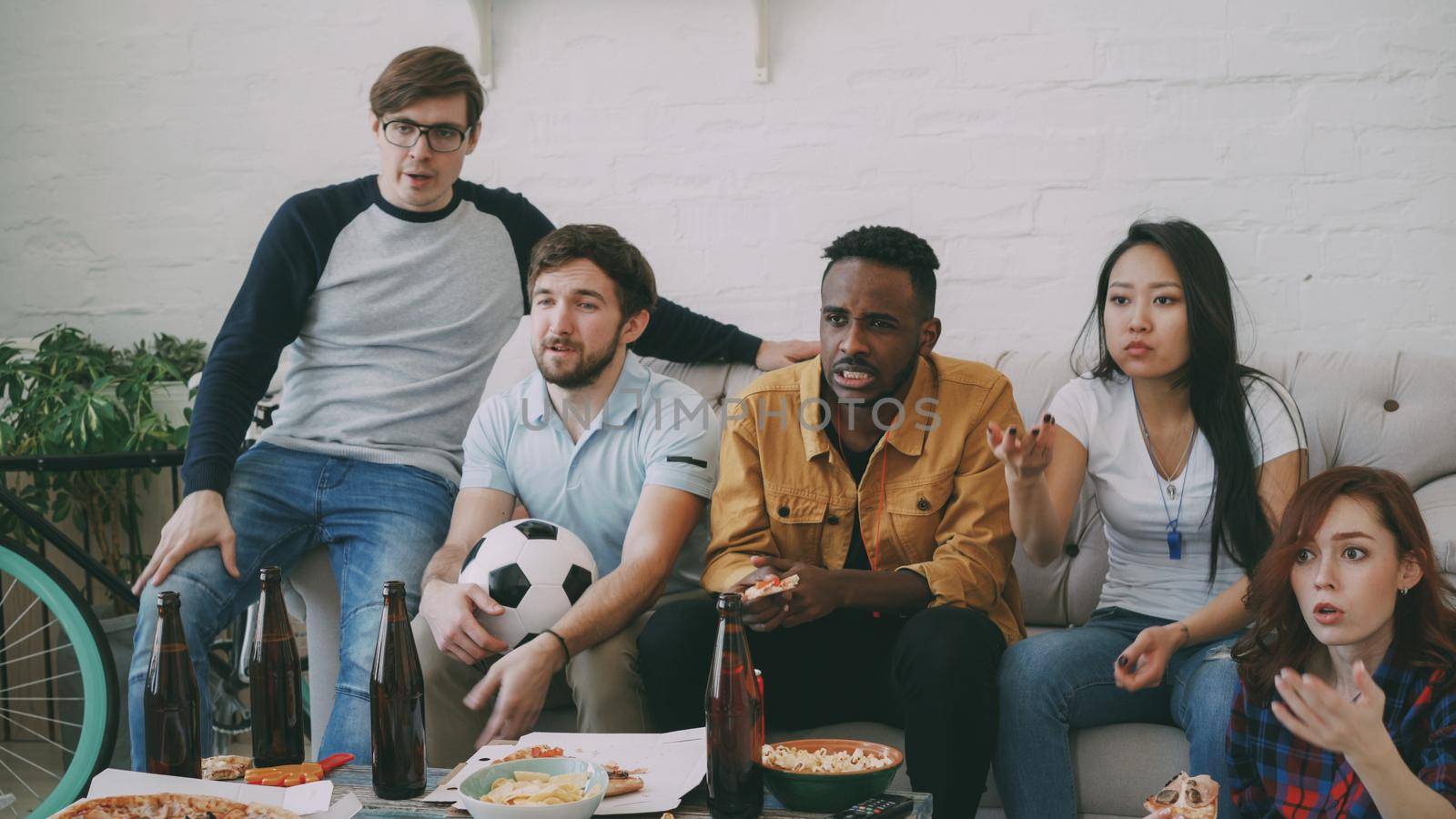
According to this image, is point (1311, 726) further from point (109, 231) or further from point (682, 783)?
point (109, 231)

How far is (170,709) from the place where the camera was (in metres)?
1.44

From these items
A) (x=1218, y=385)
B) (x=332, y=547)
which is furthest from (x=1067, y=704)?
(x=332, y=547)

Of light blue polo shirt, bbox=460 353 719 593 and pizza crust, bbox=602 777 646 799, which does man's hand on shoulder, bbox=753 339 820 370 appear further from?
pizza crust, bbox=602 777 646 799

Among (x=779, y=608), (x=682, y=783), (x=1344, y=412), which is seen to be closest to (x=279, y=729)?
(x=682, y=783)

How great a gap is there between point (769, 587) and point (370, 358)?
1076mm

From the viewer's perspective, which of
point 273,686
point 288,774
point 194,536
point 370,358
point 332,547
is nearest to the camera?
point 288,774

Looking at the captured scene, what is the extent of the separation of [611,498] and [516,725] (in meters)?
0.47

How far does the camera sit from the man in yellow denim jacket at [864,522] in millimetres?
1836

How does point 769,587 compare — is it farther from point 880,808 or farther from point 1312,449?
point 1312,449

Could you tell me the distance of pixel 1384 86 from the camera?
277cm

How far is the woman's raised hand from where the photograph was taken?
1.72 metres

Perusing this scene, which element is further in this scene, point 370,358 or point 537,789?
point 370,358

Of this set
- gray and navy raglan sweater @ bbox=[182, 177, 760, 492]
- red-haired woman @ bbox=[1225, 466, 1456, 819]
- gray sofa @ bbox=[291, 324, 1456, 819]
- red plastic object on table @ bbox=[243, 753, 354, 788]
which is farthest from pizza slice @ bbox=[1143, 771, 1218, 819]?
gray and navy raglan sweater @ bbox=[182, 177, 760, 492]

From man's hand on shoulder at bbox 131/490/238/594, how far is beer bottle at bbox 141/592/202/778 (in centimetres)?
70
